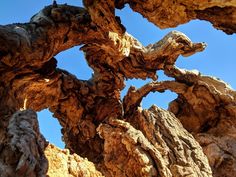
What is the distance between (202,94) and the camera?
565 inches

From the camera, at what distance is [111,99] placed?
14.6m

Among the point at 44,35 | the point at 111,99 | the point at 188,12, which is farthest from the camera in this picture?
the point at 111,99

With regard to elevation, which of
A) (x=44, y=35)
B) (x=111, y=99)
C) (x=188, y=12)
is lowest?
(x=188, y=12)

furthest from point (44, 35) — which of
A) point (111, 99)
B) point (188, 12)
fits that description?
point (111, 99)

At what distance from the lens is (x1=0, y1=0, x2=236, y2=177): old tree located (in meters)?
7.51

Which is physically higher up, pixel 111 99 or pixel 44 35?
pixel 111 99

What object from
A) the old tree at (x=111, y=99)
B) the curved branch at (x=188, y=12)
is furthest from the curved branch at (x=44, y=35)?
the curved branch at (x=188, y=12)

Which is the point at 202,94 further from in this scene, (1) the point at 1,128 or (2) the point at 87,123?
(1) the point at 1,128

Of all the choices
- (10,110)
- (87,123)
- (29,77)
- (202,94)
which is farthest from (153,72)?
(10,110)

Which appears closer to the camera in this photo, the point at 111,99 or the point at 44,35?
the point at 44,35

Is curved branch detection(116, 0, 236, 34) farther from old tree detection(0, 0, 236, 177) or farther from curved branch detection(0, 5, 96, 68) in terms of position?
curved branch detection(0, 5, 96, 68)

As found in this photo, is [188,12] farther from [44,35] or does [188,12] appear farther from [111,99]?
[111,99]

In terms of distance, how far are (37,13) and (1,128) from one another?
3.89 meters

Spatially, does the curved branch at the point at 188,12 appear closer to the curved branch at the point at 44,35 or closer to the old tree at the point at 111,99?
the old tree at the point at 111,99
